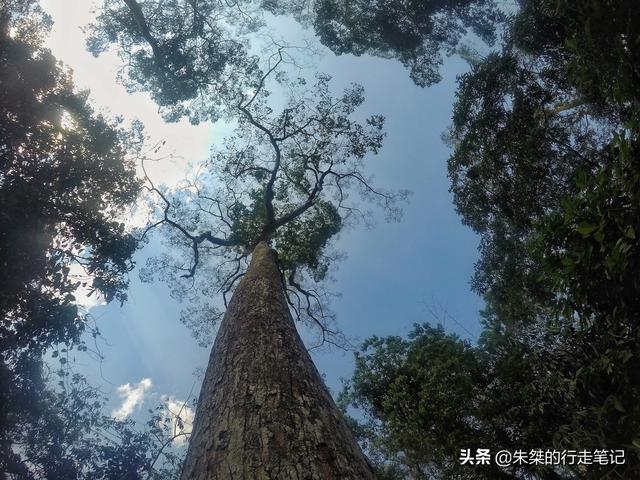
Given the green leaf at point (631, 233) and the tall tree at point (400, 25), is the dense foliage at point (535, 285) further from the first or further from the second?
the tall tree at point (400, 25)

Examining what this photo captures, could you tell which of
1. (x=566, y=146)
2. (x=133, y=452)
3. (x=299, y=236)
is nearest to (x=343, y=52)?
(x=299, y=236)

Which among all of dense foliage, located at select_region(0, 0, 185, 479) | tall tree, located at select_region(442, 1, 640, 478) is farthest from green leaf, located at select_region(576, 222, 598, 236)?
dense foliage, located at select_region(0, 0, 185, 479)

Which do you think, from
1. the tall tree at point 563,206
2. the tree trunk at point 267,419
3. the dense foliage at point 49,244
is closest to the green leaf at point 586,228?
the tall tree at point 563,206

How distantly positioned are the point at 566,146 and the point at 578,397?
571cm

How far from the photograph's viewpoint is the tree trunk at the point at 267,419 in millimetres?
2092

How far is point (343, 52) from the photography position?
13.0m

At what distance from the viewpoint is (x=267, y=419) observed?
2.42 m

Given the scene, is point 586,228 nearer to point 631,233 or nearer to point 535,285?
point 631,233

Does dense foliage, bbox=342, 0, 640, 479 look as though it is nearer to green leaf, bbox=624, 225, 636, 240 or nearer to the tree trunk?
green leaf, bbox=624, 225, 636, 240

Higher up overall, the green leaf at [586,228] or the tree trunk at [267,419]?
the green leaf at [586,228]

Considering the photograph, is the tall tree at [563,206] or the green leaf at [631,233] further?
the tall tree at [563,206]

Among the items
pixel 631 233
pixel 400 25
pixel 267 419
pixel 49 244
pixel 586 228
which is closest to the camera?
pixel 267 419

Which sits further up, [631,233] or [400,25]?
[400,25]

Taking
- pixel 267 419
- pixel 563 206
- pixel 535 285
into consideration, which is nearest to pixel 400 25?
pixel 535 285
